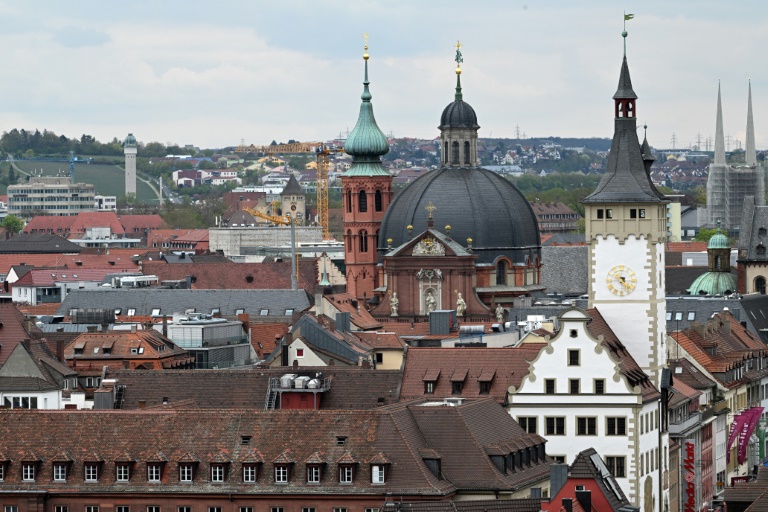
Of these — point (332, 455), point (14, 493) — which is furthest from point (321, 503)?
point (14, 493)

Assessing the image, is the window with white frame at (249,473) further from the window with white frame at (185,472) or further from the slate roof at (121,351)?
the slate roof at (121,351)

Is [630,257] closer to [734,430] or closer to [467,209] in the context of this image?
[734,430]

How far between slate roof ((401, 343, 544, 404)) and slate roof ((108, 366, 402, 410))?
0.77m

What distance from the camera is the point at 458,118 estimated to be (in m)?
186

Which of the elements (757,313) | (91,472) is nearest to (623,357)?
(91,472)

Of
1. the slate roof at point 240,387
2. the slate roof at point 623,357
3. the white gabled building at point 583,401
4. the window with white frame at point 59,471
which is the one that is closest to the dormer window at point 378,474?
the window with white frame at point 59,471

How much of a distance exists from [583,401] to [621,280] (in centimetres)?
1226

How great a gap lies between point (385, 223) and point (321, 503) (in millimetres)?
90738

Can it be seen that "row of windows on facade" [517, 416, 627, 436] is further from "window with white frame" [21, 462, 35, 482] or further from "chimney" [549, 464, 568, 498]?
"window with white frame" [21, 462, 35, 482]

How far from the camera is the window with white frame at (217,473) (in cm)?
9550

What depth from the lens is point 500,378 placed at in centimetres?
11700

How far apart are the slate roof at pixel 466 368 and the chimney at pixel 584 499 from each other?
25410mm

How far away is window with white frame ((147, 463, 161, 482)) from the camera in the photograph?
96.0 m

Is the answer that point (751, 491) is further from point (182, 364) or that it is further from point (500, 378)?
point (182, 364)
